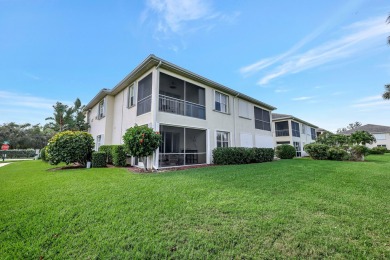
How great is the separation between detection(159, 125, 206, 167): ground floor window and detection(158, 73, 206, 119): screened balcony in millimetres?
1895

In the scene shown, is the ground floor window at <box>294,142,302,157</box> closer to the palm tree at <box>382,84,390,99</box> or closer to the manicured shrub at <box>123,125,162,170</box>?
the palm tree at <box>382,84,390,99</box>

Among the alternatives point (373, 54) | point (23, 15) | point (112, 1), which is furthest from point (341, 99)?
point (23, 15)

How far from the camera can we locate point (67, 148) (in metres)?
10.4

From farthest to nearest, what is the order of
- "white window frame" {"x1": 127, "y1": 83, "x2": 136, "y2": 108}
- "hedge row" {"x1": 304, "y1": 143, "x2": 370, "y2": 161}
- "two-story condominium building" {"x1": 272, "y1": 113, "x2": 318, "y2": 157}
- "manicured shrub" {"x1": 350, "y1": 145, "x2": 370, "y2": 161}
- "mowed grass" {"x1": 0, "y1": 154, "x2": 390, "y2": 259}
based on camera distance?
"two-story condominium building" {"x1": 272, "y1": 113, "x2": 318, "y2": 157} < "hedge row" {"x1": 304, "y1": 143, "x2": 370, "y2": 161} < "manicured shrub" {"x1": 350, "y1": 145, "x2": 370, "y2": 161} < "white window frame" {"x1": 127, "y1": 83, "x2": 136, "y2": 108} < "mowed grass" {"x1": 0, "y1": 154, "x2": 390, "y2": 259}

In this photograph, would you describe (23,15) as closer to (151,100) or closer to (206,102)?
(151,100)

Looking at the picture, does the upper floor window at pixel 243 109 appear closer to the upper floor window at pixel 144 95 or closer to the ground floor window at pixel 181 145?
the ground floor window at pixel 181 145

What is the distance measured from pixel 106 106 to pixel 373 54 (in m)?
19.5

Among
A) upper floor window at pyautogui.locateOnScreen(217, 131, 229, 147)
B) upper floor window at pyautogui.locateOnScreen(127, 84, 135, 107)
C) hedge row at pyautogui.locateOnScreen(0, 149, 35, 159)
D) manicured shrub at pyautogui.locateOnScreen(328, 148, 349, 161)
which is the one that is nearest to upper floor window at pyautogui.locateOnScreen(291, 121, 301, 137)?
manicured shrub at pyautogui.locateOnScreen(328, 148, 349, 161)

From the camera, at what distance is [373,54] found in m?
9.93

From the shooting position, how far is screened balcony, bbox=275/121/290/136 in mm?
27831

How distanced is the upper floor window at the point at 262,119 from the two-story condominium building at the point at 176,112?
1.05ft

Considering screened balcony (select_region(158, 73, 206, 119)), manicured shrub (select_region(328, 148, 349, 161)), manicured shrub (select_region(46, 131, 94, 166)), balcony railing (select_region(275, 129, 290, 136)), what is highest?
screened balcony (select_region(158, 73, 206, 119))

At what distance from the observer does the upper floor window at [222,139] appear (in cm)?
1403

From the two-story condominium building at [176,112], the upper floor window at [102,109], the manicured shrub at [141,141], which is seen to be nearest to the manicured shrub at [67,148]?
the two-story condominium building at [176,112]
